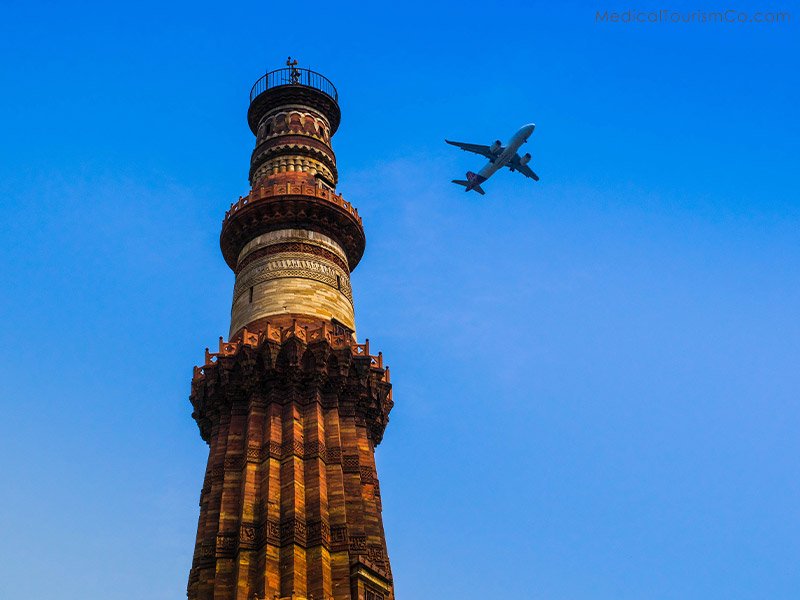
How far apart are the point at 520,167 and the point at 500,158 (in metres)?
2.16

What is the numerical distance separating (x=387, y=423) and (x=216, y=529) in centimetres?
788

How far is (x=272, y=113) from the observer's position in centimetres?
4453

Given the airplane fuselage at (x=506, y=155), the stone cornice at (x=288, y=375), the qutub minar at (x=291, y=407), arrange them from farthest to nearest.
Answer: the airplane fuselage at (x=506, y=155)
the stone cornice at (x=288, y=375)
the qutub minar at (x=291, y=407)

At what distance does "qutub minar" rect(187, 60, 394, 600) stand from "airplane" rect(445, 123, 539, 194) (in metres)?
18.4

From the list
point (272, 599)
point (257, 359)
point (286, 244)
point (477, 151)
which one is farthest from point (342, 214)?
point (477, 151)

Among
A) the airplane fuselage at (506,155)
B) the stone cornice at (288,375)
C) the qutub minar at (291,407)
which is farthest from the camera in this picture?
the airplane fuselage at (506,155)

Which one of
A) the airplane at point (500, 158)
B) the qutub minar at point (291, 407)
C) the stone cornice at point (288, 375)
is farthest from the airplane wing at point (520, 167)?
the stone cornice at point (288, 375)

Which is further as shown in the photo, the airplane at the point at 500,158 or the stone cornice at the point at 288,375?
the airplane at the point at 500,158

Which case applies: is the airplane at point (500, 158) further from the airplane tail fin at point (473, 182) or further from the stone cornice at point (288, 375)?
the stone cornice at point (288, 375)

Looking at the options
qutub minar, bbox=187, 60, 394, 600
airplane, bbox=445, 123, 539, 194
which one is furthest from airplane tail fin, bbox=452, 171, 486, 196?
qutub minar, bbox=187, 60, 394, 600

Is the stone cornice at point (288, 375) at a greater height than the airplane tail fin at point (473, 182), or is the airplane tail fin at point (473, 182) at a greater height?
the airplane tail fin at point (473, 182)

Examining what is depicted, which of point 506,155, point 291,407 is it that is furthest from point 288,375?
point 506,155

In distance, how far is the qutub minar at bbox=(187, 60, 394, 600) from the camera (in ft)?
94.3

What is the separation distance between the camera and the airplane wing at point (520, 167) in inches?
2372
